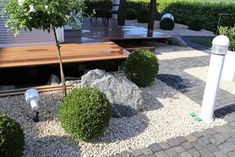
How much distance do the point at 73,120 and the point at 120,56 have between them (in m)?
2.69

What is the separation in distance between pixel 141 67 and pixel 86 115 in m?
2.14

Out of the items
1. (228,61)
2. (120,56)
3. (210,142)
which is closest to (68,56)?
(120,56)

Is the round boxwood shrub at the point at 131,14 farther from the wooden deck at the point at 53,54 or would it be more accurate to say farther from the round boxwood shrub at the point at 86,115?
the round boxwood shrub at the point at 86,115

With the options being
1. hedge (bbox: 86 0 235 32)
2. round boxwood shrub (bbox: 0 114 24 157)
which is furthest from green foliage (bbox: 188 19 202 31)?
round boxwood shrub (bbox: 0 114 24 157)

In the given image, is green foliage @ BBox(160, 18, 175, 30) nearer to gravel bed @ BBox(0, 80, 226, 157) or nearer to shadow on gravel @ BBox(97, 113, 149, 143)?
gravel bed @ BBox(0, 80, 226, 157)

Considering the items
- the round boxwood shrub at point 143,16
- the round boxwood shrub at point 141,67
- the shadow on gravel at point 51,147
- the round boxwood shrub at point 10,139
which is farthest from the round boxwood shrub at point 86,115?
the round boxwood shrub at point 143,16

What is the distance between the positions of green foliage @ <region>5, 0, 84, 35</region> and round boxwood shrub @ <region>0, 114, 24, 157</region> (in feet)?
4.45

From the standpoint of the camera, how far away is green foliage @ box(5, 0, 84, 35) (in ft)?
11.7

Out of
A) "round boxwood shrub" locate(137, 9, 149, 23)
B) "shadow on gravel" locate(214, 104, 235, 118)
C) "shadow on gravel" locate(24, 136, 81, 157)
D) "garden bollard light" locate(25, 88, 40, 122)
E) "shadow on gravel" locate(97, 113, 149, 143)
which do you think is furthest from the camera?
"round boxwood shrub" locate(137, 9, 149, 23)

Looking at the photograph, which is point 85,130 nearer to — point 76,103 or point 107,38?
point 76,103

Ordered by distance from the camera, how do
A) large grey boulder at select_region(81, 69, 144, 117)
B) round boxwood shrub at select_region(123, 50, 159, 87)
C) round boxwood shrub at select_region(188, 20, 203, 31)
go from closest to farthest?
1. large grey boulder at select_region(81, 69, 144, 117)
2. round boxwood shrub at select_region(123, 50, 159, 87)
3. round boxwood shrub at select_region(188, 20, 203, 31)

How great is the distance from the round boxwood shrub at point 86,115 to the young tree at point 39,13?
1.06 meters

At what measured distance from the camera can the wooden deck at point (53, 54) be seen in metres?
5.18

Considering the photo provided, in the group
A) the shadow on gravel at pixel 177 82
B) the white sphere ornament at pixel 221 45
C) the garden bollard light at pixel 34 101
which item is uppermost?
the white sphere ornament at pixel 221 45
